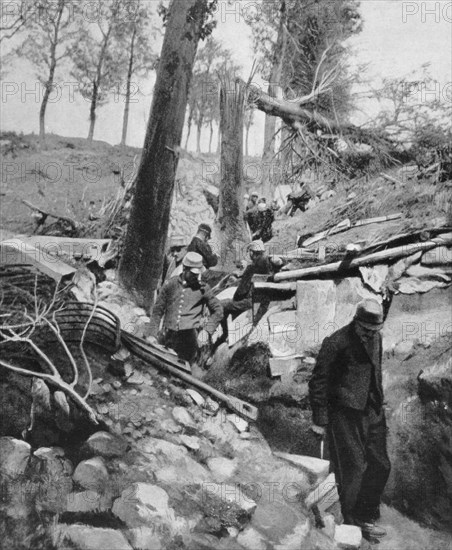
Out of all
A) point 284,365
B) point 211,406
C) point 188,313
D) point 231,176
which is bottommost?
point 211,406

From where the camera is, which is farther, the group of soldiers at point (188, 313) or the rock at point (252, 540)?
the group of soldiers at point (188, 313)

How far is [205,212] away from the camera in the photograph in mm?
9031

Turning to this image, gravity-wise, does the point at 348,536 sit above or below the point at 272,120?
below

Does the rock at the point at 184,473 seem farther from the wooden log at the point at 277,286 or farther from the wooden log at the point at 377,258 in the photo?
the wooden log at the point at 377,258

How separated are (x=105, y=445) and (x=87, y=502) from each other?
15.5 inches

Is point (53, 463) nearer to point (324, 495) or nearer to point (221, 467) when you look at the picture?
point (221, 467)

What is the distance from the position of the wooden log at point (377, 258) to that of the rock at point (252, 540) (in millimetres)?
2285

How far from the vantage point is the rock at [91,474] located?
238 centimetres

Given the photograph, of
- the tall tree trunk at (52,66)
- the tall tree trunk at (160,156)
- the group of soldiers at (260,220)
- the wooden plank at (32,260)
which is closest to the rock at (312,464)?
the wooden plank at (32,260)

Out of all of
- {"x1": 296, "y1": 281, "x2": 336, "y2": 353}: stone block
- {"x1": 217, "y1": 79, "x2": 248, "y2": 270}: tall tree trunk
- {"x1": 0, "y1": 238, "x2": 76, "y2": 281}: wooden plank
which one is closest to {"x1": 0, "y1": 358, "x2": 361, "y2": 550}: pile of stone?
{"x1": 296, "y1": 281, "x2": 336, "y2": 353}: stone block

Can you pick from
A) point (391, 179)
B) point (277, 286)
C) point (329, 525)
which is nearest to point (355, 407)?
point (329, 525)

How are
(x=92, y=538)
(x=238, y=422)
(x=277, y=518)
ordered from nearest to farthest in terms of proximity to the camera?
(x=92, y=538)
(x=277, y=518)
(x=238, y=422)

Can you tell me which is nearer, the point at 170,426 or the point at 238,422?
the point at 170,426

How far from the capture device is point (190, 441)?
3.00m
